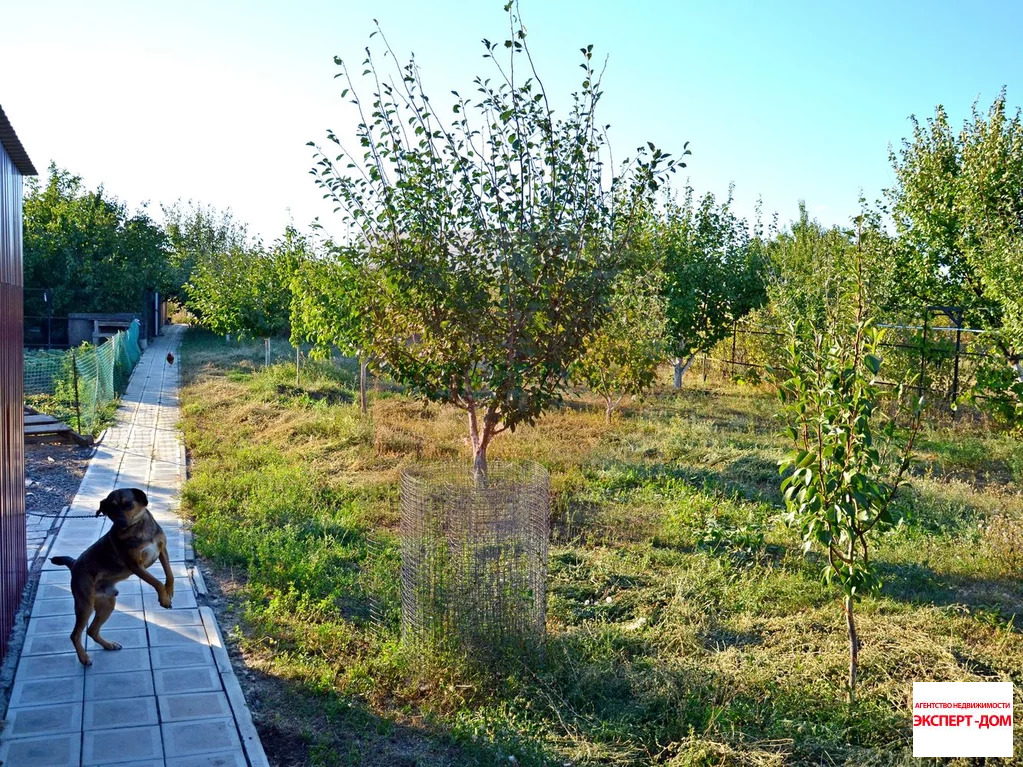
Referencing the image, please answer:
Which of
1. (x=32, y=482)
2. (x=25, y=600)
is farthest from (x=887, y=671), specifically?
(x=32, y=482)

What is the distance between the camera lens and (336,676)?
5160mm

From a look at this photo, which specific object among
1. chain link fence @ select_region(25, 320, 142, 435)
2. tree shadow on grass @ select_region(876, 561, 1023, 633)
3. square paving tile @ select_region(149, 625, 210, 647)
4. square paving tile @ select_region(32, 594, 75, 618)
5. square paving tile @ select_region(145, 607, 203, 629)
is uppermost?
chain link fence @ select_region(25, 320, 142, 435)

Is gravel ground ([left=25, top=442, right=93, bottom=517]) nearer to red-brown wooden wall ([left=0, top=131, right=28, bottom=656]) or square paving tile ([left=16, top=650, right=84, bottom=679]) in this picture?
red-brown wooden wall ([left=0, top=131, right=28, bottom=656])

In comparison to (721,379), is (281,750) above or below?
below

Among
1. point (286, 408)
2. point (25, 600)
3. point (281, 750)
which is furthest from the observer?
point (286, 408)

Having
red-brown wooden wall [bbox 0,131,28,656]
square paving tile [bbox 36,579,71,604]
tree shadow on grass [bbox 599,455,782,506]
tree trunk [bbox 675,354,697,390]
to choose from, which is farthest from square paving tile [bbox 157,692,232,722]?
tree trunk [bbox 675,354,697,390]

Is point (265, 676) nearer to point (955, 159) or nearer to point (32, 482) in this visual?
point (32, 482)

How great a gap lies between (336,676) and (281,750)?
0.80 metres

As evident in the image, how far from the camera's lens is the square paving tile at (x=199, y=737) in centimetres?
427

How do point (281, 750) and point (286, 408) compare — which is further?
point (286, 408)

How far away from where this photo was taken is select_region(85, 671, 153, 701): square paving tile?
4.82m

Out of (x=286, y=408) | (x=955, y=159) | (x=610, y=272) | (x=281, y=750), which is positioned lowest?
(x=281, y=750)

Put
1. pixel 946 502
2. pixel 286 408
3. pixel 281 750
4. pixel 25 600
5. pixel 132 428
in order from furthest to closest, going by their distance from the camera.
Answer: pixel 286 408
pixel 132 428
pixel 946 502
pixel 25 600
pixel 281 750

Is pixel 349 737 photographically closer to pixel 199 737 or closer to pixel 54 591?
pixel 199 737
